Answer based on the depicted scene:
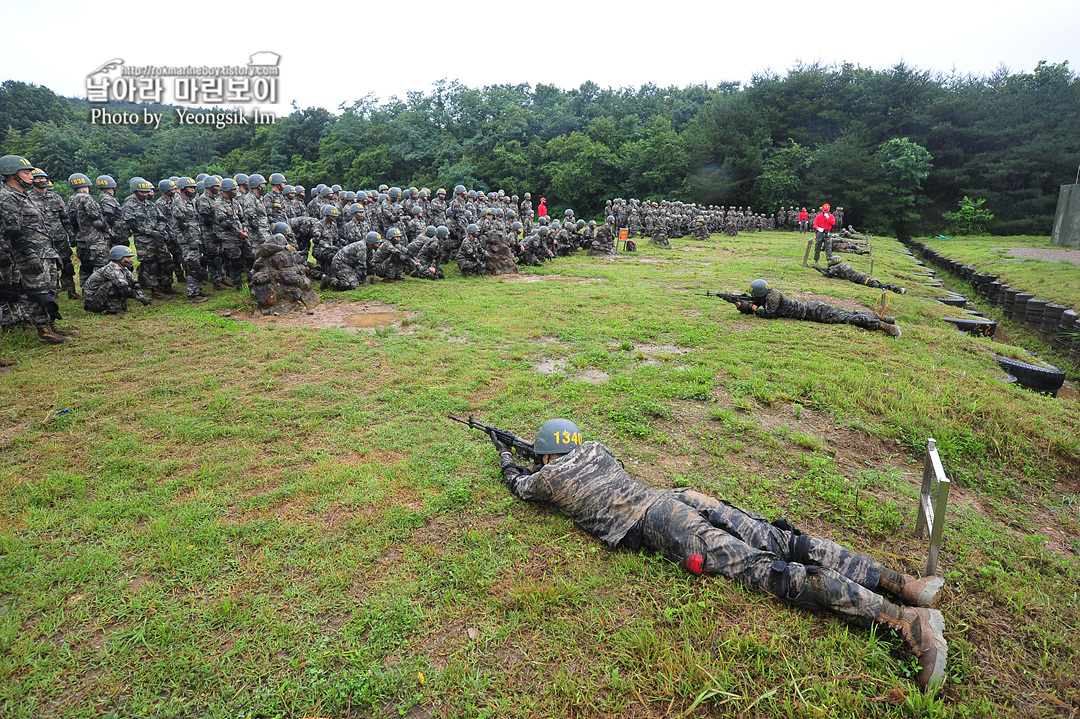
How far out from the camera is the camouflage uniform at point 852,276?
12.7m

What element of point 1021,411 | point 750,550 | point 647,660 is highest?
point 1021,411

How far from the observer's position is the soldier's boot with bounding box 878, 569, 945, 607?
280 cm

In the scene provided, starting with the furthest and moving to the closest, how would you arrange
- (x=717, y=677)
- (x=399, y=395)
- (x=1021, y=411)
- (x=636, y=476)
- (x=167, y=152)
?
(x=167, y=152), (x=399, y=395), (x=1021, y=411), (x=636, y=476), (x=717, y=677)

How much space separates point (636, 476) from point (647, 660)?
1.78 m

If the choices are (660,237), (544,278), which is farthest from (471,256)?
(660,237)

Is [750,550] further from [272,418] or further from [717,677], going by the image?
[272,418]

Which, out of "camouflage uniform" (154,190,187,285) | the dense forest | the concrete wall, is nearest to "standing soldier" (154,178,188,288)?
"camouflage uniform" (154,190,187,285)

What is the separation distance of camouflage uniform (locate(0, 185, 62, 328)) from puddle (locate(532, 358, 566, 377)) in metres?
6.79

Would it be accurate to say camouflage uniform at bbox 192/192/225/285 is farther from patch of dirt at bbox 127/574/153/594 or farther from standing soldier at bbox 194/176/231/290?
patch of dirt at bbox 127/574/153/594

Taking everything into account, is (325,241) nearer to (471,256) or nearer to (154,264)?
(154,264)

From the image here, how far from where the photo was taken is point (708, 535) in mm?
3186

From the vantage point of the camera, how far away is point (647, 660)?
2633mm

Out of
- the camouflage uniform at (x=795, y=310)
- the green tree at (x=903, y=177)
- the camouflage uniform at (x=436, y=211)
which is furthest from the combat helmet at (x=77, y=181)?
the green tree at (x=903, y=177)

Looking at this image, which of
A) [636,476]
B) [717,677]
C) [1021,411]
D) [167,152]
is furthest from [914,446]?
[167,152]
